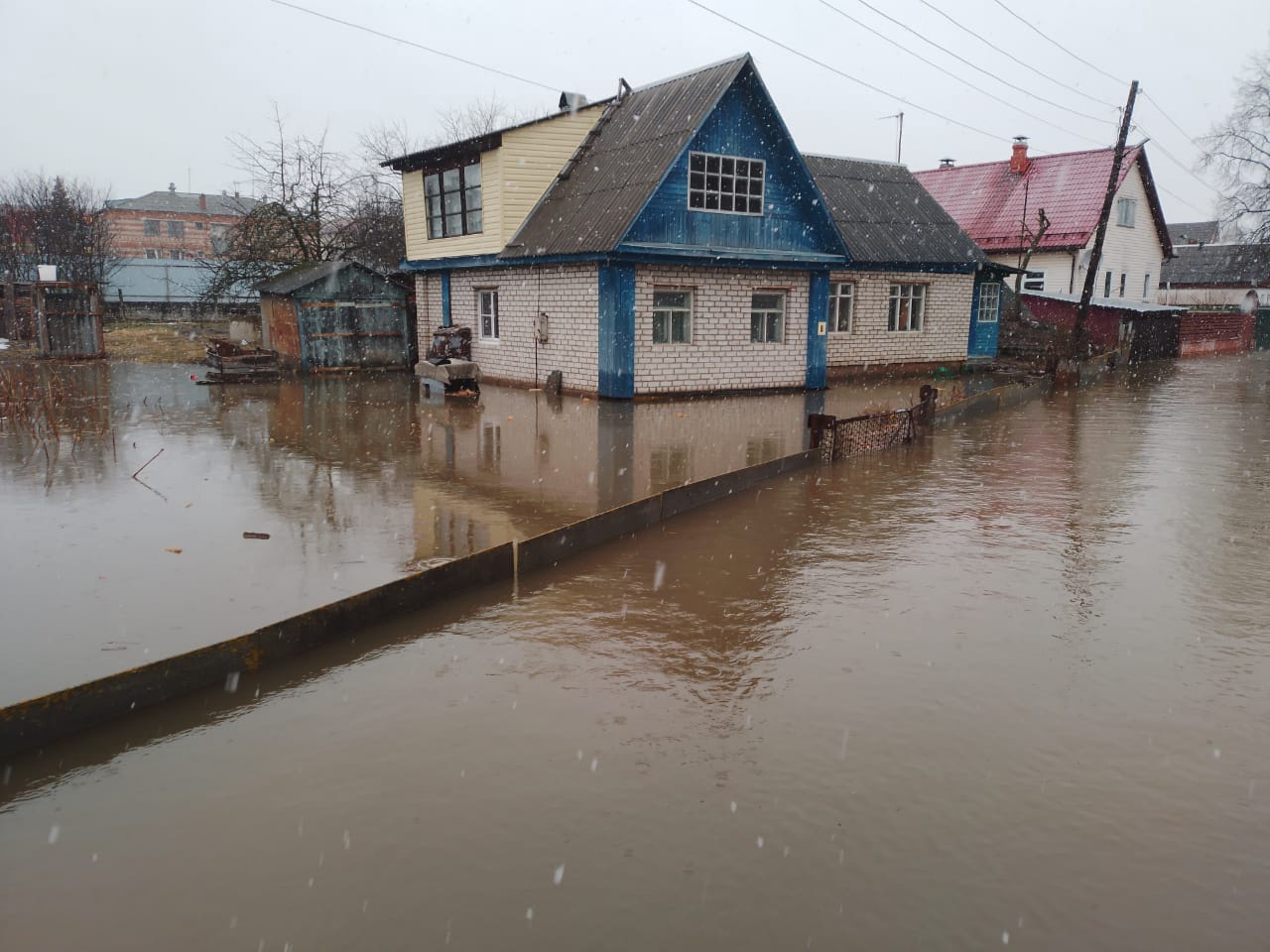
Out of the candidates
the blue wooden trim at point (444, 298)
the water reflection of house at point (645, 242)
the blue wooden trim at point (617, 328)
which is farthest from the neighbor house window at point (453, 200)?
the blue wooden trim at point (617, 328)

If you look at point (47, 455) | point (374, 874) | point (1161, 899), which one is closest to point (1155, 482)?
point (1161, 899)

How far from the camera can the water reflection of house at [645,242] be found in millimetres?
17969

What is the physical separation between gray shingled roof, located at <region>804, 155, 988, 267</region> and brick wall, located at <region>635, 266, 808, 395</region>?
3905 mm

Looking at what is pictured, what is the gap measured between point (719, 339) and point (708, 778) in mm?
15843

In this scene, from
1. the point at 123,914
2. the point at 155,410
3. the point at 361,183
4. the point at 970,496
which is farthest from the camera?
the point at 361,183

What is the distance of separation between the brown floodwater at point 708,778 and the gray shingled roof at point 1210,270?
53007 mm

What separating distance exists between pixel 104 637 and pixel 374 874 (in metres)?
2.98

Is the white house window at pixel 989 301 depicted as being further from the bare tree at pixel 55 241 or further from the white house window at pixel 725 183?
the bare tree at pixel 55 241

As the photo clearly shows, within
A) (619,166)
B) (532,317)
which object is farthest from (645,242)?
(532,317)

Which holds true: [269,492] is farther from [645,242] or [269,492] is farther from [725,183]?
[725,183]

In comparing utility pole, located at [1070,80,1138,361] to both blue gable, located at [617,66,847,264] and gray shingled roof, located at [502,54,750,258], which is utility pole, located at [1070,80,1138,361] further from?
gray shingled roof, located at [502,54,750,258]

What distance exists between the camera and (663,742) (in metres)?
4.72

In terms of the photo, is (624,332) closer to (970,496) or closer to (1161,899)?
(970,496)

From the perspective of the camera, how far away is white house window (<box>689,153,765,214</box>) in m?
18.4
